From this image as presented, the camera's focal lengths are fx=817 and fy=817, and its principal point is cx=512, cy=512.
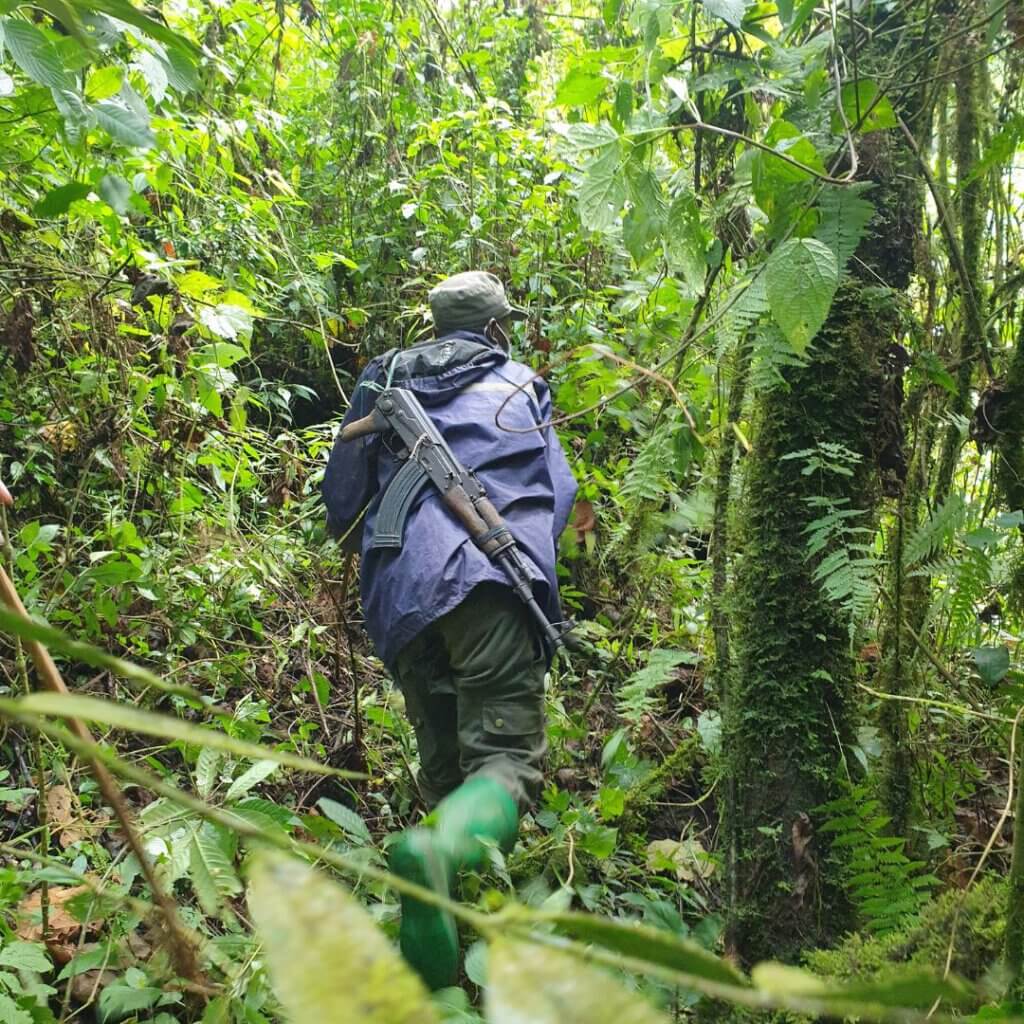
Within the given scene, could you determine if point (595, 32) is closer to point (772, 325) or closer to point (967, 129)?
point (967, 129)

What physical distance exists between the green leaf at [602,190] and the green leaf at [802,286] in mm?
369

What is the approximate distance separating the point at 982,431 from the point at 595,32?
14.2 feet

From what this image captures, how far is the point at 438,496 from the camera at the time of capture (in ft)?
8.89

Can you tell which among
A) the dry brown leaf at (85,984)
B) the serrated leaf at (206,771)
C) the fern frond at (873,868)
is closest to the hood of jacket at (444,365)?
the serrated leaf at (206,771)

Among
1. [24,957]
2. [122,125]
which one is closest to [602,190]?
[122,125]

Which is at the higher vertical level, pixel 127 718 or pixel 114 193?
pixel 114 193

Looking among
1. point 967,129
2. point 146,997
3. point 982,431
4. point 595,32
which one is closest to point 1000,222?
point 967,129

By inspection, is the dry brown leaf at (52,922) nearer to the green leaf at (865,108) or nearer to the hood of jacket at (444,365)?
the hood of jacket at (444,365)

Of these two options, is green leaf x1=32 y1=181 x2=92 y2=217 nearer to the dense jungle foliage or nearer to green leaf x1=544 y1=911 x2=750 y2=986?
the dense jungle foliage

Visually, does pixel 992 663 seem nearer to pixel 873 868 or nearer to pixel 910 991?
pixel 873 868

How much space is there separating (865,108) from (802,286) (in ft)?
1.53

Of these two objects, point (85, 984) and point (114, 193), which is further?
point (85, 984)

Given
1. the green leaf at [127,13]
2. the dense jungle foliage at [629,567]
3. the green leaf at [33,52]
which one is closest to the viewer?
the green leaf at [127,13]

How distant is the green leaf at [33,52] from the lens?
1074mm
